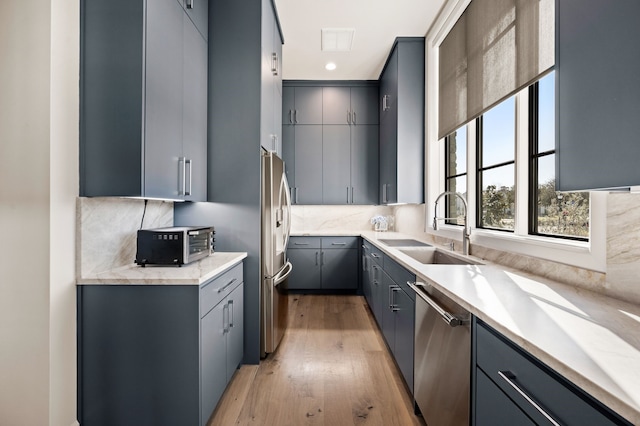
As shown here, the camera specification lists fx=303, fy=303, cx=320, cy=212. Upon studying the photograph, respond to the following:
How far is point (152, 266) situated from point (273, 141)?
1.52 meters

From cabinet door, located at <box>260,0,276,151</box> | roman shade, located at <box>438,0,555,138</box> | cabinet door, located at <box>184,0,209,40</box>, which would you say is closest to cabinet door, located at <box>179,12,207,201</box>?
cabinet door, located at <box>184,0,209,40</box>

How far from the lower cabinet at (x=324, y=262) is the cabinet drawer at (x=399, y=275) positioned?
5.16ft

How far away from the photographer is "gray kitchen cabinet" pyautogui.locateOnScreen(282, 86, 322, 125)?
4379mm

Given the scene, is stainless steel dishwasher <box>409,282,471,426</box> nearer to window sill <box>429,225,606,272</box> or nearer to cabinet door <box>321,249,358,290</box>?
window sill <box>429,225,606,272</box>

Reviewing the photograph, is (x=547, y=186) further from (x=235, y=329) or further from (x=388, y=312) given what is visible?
(x=235, y=329)

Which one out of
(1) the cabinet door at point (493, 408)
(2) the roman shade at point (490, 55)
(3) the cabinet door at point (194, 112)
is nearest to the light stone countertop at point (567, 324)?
(1) the cabinet door at point (493, 408)

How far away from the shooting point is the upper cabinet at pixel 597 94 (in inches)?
30.0

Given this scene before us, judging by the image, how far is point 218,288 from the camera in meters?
1.77

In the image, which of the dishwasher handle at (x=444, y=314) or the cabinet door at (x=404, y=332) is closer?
the dishwasher handle at (x=444, y=314)

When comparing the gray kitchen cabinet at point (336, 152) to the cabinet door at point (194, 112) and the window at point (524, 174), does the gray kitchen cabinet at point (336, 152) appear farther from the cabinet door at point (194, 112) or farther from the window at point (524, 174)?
the cabinet door at point (194, 112)

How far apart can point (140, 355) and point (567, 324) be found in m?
1.76

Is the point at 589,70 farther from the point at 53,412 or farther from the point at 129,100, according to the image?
the point at 53,412

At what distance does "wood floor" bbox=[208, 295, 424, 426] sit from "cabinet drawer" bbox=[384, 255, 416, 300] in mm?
684

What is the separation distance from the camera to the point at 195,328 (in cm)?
149
